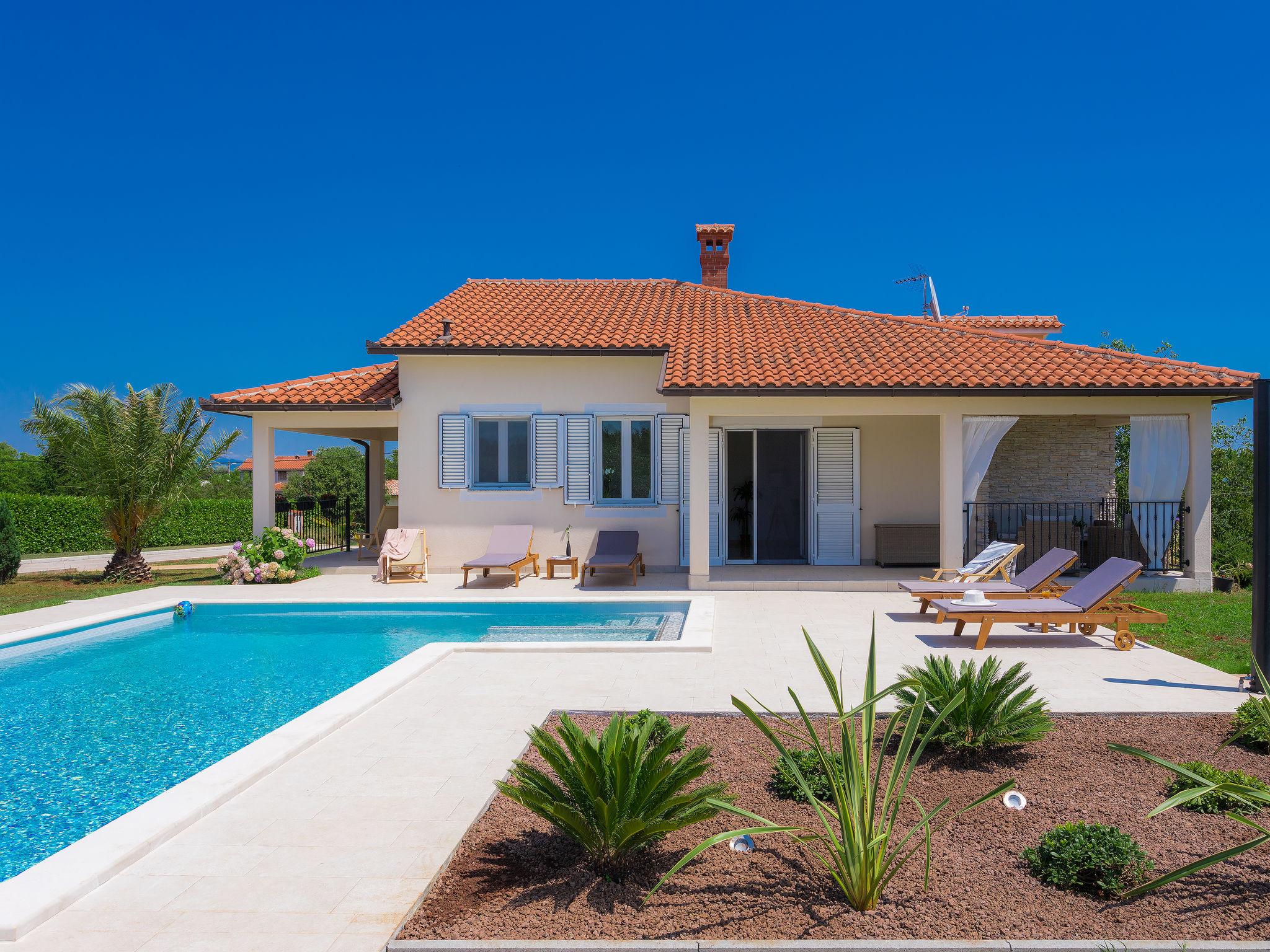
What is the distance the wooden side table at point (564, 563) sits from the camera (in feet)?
47.3

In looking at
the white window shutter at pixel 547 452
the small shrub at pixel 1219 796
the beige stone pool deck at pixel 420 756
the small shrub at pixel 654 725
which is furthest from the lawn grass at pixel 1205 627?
the white window shutter at pixel 547 452

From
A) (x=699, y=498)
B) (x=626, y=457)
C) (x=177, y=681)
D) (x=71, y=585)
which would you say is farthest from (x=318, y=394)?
(x=177, y=681)

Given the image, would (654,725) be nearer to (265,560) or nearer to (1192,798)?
(1192,798)

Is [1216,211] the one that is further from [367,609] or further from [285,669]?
[285,669]

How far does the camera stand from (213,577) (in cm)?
1603

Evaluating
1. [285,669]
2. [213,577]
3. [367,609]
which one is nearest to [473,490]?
[367,609]

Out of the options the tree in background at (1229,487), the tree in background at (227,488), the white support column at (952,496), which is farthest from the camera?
the tree in background at (227,488)

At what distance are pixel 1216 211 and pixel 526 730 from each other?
118 feet

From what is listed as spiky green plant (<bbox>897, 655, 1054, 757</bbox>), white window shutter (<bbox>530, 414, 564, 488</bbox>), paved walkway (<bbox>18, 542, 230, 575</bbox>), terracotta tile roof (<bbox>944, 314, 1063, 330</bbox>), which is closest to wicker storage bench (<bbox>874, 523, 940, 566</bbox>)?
white window shutter (<bbox>530, 414, 564, 488</bbox>)

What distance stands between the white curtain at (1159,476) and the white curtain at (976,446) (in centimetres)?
231

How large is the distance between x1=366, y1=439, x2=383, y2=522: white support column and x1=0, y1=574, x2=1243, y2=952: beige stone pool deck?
354 inches

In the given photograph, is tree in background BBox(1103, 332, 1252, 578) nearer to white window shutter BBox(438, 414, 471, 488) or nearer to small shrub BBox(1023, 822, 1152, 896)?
white window shutter BBox(438, 414, 471, 488)

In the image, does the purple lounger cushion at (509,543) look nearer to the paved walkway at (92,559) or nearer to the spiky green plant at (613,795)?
the paved walkway at (92,559)

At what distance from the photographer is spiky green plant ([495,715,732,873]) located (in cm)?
332
